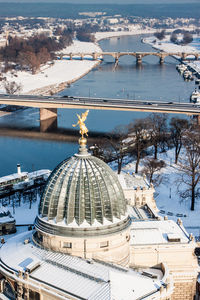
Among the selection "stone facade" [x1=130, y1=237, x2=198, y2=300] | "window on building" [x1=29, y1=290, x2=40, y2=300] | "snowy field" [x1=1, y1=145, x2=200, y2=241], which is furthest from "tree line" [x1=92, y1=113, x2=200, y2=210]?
"window on building" [x1=29, y1=290, x2=40, y2=300]

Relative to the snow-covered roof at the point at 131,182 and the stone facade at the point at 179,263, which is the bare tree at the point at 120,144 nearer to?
the snow-covered roof at the point at 131,182

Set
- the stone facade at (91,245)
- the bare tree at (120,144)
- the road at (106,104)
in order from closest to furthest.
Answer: the stone facade at (91,245)
the bare tree at (120,144)
the road at (106,104)

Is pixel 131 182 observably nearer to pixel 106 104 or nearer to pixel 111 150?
pixel 111 150

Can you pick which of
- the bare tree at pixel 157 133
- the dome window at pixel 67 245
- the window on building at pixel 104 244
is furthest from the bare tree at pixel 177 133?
the dome window at pixel 67 245

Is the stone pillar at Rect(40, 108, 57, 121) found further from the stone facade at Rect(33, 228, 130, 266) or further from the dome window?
the dome window

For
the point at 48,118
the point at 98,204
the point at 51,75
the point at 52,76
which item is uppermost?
the point at 98,204

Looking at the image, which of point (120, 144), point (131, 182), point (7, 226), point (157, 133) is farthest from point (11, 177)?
point (157, 133)
